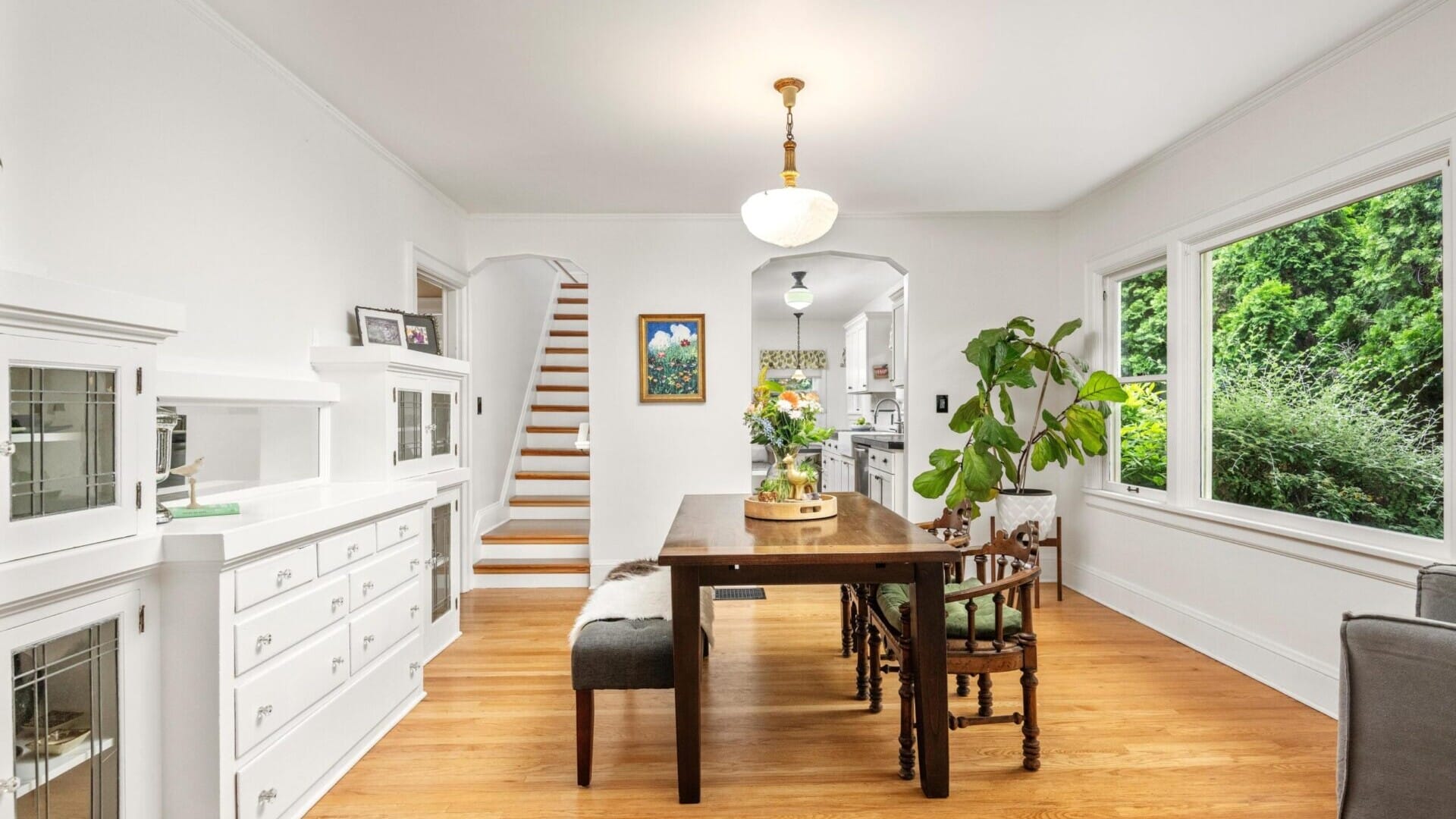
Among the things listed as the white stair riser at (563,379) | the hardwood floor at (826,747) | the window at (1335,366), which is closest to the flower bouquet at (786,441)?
the hardwood floor at (826,747)

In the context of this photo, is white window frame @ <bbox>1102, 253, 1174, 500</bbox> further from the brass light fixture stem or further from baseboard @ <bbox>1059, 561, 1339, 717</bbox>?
the brass light fixture stem

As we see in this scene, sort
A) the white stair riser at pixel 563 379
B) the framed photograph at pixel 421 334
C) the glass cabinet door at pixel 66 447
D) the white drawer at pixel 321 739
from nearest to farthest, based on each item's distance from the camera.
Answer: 1. the glass cabinet door at pixel 66 447
2. the white drawer at pixel 321 739
3. the framed photograph at pixel 421 334
4. the white stair riser at pixel 563 379

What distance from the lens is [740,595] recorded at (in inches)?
181

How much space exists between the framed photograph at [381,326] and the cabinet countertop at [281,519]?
746 millimetres

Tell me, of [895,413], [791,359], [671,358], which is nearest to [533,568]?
[671,358]

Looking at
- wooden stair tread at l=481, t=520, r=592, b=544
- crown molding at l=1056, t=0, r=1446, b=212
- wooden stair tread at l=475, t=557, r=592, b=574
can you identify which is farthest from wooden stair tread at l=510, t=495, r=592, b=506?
crown molding at l=1056, t=0, r=1446, b=212

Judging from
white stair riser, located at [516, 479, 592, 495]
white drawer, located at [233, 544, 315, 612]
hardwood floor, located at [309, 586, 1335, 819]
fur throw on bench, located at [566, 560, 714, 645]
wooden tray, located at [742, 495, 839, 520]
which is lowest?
hardwood floor, located at [309, 586, 1335, 819]

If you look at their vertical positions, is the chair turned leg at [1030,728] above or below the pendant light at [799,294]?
below

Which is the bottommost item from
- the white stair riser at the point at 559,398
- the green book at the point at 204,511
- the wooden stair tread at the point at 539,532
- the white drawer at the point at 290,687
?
the wooden stair tread at the point at 539,532

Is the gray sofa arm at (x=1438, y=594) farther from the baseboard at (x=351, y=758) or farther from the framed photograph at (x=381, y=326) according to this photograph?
the framed photograph at (x=381, y=326)

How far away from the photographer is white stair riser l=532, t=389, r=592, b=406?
650cm

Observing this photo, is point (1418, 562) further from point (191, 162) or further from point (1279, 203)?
point (191, 162)

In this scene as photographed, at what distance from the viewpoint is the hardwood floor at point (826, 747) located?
7.07 feet

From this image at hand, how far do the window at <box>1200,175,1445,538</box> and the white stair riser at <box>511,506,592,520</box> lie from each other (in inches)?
162
